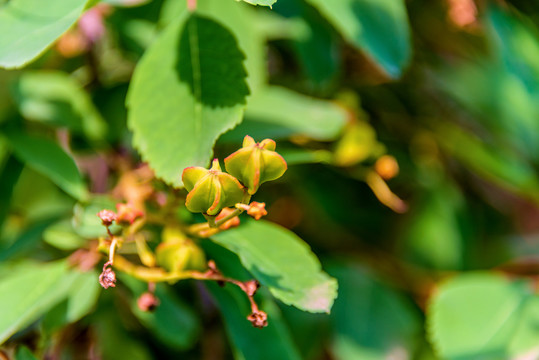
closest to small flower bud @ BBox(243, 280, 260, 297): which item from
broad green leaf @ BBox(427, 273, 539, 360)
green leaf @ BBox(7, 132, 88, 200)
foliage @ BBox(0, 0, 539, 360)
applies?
foliage @ BBox(0, 0, 539, 360)

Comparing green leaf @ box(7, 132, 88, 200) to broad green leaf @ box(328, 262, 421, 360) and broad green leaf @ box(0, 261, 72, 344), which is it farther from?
broad green leaf @ box(328, 262, 421, 360)

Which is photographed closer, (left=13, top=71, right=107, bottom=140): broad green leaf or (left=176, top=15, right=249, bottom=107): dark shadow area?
(left=176, top=15, right=249, bottom=107): dark shadow area

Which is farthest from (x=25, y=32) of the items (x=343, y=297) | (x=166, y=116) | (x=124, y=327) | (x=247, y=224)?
(x=343, y=297)

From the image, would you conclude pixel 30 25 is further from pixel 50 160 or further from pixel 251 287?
pixel 251 287

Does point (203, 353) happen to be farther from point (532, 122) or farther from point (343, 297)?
point (532, 122)

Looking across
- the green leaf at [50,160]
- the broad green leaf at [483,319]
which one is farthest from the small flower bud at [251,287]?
the broad green leaf at [483,319]

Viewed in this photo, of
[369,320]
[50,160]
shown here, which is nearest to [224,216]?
[50,160]
